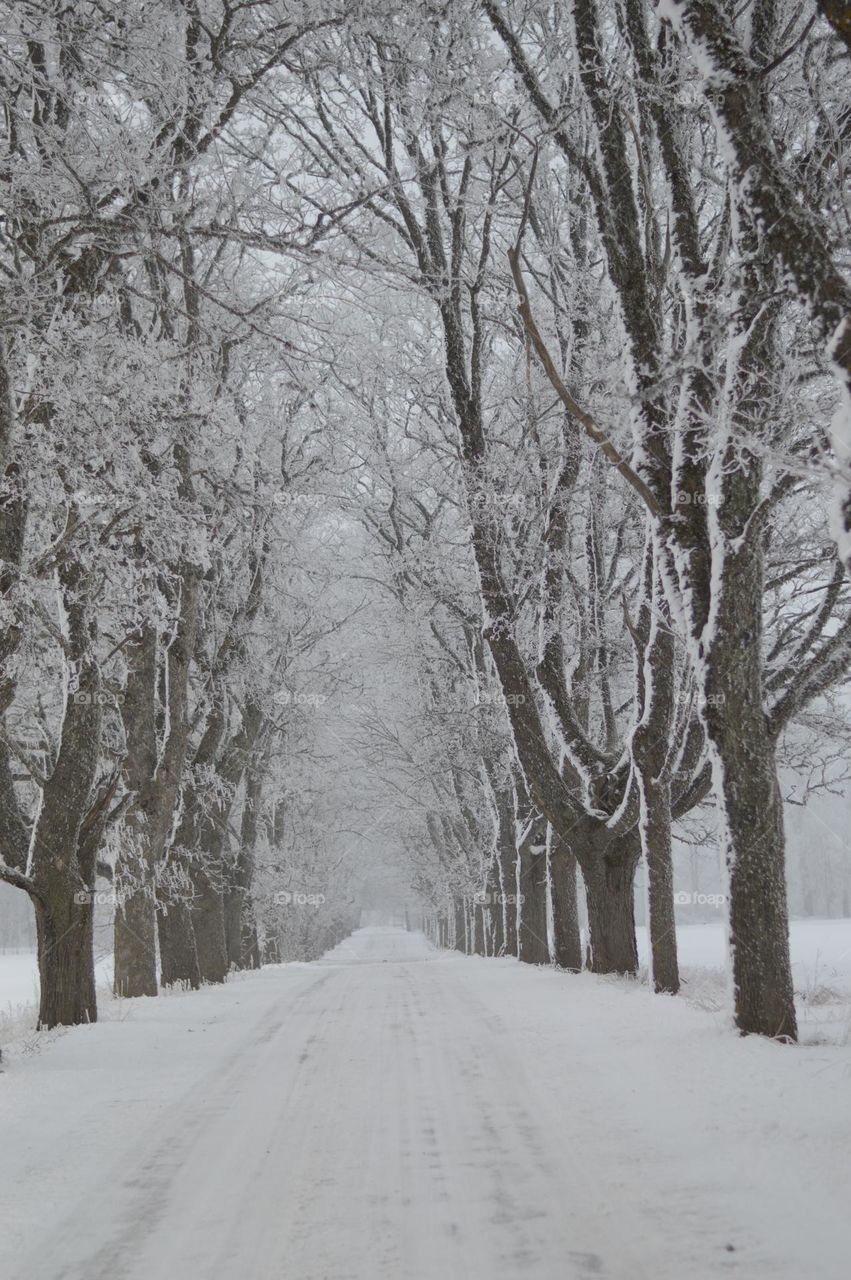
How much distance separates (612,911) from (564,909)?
9.28ft

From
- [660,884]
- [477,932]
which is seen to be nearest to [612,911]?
[660,884]

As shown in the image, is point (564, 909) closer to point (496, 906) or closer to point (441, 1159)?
point (496, 906)

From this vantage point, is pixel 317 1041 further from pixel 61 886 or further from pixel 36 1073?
pixel 61 886

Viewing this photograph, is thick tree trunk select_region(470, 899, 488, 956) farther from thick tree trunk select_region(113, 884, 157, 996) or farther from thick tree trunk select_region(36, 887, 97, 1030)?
thick tree trunk select_region(36, 887, 97, 1030)

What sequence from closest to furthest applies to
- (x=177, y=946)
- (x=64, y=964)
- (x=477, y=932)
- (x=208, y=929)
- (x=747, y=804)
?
(x=747, y=804) → (x=64, y=964) → (x=177, y=946) → (x=208, y=929) → (x=477, y=932)

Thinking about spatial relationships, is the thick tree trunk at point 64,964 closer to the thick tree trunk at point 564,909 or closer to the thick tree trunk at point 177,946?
the thick tree trunk at point 177,946

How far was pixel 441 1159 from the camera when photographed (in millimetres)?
4020

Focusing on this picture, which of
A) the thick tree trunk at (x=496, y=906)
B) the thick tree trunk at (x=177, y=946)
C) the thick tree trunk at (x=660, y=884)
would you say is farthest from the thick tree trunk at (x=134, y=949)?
the thick tree trunk at (x=496, y=906)

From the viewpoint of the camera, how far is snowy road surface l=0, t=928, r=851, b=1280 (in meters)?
3.04

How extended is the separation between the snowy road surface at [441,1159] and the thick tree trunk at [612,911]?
151 inches

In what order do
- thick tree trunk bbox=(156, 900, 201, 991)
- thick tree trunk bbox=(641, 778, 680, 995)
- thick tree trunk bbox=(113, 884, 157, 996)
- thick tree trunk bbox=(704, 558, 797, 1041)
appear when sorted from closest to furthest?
thick tree trunk bbox=(704, 558, 797, 1041) → thick tree trunk bbox=(641, 778, 680, 995) → thick tree trunk bbox=(113, 884, 157, 996) → thick tree trunk bbox=(156, 900, 201, 991)

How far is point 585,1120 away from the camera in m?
4.49

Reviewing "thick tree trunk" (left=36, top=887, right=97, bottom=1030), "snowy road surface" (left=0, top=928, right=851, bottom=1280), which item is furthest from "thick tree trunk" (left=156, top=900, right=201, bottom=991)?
"snowy road surface" (left=0, top=928, right=851, bottom=1280)

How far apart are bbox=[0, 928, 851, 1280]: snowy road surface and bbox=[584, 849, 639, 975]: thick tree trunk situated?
382 centimetres
